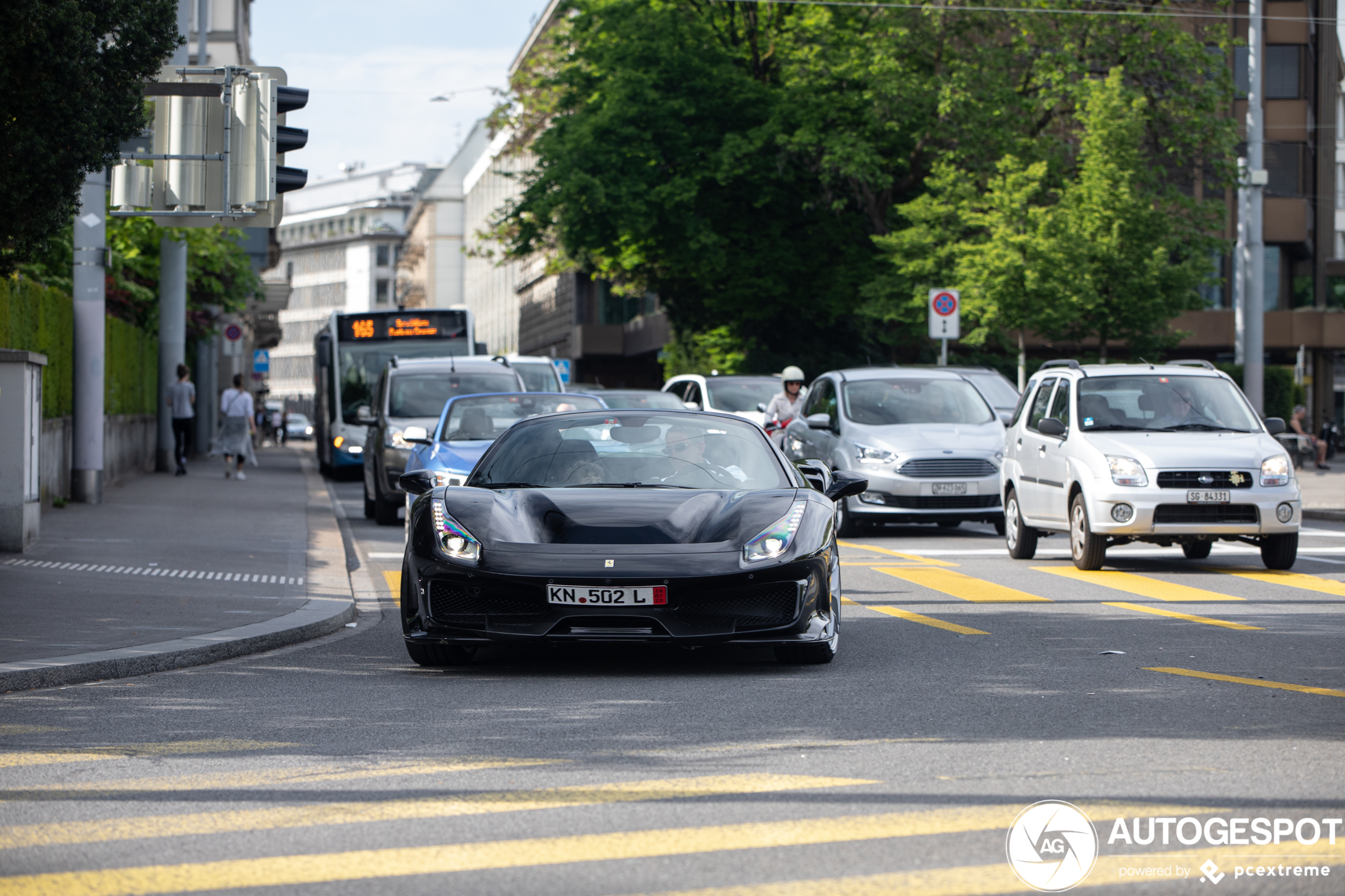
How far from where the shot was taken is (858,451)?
62.6 ft

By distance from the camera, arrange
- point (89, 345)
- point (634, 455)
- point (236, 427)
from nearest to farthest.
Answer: point (634, 455) < point (89, 345) < point (236, 427)

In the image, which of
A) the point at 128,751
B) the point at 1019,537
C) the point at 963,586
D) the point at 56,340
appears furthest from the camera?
the point at 56,340

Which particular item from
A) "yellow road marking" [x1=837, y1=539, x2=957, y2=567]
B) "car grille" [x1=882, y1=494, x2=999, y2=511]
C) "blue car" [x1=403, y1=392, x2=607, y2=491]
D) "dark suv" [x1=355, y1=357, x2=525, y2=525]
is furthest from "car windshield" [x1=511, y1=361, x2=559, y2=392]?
"yellow road marking" [x1=837, y1=539, x2=957, y2=567]

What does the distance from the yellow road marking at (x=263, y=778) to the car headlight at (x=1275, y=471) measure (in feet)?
30.6

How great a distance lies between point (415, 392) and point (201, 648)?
14.4 m

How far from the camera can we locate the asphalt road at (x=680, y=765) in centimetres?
480

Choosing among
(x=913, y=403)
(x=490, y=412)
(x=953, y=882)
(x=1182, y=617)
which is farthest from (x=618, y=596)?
(x=913, y=403)

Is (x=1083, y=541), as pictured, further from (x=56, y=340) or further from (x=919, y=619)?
(x=56, y=340)

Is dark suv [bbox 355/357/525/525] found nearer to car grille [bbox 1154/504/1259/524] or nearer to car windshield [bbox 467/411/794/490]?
car grille [bbox 1154/504/1259/524]

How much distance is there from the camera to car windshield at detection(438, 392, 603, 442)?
18.1 metres

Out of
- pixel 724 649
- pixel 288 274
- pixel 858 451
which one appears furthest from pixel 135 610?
pixel 288 274

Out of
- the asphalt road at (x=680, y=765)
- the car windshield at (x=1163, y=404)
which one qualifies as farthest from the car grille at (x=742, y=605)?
the car windshield at (x=1163, y=404)

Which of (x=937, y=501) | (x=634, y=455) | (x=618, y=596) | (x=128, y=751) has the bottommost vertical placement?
(x=128, y=751)

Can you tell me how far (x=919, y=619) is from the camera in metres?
11.2
